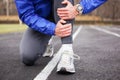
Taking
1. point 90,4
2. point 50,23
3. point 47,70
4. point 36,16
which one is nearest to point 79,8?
point 90,4

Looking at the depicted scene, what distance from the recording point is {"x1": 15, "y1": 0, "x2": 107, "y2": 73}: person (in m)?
4.59

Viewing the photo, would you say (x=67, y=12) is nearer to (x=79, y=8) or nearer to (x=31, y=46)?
(x=79, y=8)

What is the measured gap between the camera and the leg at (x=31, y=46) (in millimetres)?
5645

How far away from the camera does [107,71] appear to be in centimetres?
521

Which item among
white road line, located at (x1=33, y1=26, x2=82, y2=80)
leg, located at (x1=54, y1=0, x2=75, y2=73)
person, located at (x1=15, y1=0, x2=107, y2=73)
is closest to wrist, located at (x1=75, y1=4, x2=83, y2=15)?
person, located at (x1=15, y1=0, x2=107, y2=73)

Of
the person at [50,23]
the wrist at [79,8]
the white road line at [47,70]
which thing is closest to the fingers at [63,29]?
the person at [50,23]

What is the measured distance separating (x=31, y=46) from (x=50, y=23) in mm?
1027

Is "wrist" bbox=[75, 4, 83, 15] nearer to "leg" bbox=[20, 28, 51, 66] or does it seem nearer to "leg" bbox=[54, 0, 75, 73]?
"leg" bbox=[54, 0, 75, 73]

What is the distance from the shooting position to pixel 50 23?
472 cm

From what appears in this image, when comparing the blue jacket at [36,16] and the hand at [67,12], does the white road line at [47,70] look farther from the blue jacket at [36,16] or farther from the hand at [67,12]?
the hand at [67,12]

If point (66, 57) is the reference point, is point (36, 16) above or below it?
above

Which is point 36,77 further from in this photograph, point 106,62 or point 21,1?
point 106,62

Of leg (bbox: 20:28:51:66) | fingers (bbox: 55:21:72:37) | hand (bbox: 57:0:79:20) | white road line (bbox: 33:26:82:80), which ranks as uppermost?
hand (bbox: 57:0:79:20)

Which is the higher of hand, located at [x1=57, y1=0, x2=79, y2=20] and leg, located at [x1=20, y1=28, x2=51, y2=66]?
hand, located at [x1=57, y1=0, x2=79, y2=20]
